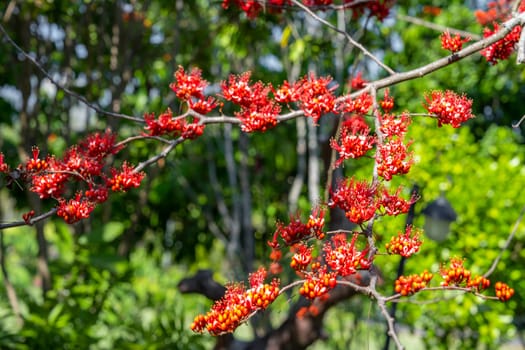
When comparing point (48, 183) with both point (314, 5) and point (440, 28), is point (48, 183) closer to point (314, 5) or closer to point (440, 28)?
point (314, 5)

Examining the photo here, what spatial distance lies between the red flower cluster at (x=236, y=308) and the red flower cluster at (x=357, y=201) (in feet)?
0.91

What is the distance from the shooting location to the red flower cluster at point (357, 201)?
1.68 meters

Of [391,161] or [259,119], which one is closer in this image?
[391,161]

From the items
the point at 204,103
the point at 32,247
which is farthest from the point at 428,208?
the point at 32,247

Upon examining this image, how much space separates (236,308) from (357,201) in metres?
0.42

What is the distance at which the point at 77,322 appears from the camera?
4609 mm

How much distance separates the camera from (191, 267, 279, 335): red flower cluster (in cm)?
160

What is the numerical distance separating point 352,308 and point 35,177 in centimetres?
515

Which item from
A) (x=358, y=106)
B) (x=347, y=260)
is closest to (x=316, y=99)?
(x=358, y=106)

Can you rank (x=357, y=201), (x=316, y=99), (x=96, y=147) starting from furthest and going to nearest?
(x=96, y=147) → (x=316, y=99) → (x=357, y=201)

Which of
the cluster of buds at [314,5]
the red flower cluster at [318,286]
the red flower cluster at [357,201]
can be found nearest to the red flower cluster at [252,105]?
the red flower cluster at [357,201]

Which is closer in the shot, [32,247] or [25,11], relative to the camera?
[25,11]

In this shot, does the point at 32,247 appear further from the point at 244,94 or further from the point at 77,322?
the point at 244,94

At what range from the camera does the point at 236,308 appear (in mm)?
1609
